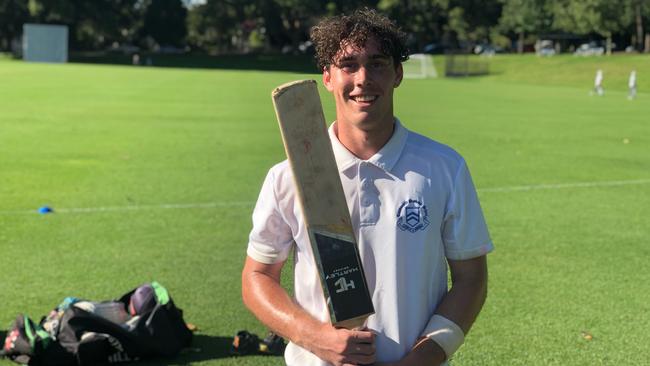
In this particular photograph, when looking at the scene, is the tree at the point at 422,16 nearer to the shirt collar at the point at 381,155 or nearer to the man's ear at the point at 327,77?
the man's ear at the point at 327,77

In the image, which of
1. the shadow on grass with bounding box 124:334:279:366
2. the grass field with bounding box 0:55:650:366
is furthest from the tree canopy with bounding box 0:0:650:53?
the shadow on grass with bounding box 124:334:279:366

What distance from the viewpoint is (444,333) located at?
265 centimetres

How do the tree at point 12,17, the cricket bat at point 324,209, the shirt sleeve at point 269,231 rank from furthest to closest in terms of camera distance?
the tree at point 12,17 → the shirt sleeve at point 269,231 → the cricket bat at point 324,209

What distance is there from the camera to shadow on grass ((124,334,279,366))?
17.2 ft

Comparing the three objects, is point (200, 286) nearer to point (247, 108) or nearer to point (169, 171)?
point (169, 171)

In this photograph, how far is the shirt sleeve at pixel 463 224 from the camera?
2.66 m

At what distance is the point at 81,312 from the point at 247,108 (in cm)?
2202

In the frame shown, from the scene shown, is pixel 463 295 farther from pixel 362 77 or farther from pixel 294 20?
pixel 294 20

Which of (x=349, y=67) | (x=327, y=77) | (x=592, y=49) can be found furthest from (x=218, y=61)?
(x=349, y=67)

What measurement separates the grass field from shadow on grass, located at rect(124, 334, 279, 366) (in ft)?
0.05

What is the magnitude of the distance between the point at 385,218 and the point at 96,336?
3.11 m

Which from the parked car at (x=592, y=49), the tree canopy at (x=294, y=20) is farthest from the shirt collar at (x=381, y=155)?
the parked car at (x=592, y=49)

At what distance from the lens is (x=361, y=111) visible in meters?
2.64

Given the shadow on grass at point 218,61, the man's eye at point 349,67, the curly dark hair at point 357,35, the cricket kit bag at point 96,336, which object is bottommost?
the shadow on grass at point 218,61
